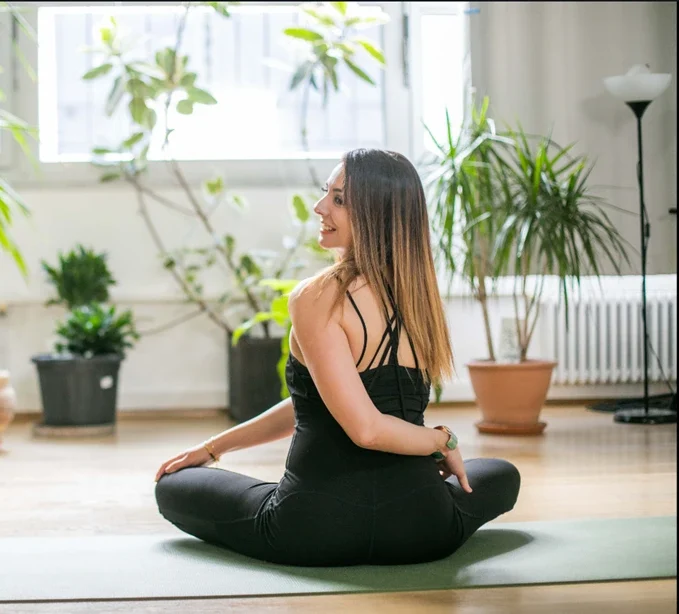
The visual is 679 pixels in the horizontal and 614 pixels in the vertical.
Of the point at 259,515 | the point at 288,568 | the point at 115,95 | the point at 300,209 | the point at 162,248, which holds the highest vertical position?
the point at 115,95

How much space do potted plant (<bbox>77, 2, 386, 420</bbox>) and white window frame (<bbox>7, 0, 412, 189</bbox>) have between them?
59 mm

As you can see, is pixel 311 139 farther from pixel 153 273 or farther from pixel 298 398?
pixel 298 398

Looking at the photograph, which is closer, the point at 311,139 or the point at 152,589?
the point at 152,589

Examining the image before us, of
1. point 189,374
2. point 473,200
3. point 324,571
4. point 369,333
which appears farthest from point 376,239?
point 189,374

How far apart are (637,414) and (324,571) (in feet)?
8.79

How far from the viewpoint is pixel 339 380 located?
1910 millimetres

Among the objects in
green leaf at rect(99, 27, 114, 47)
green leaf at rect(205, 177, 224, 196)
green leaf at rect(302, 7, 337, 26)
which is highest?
green leaf at rect(302, 7, 337, 26)

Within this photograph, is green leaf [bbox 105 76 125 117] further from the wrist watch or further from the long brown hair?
the wrist watch

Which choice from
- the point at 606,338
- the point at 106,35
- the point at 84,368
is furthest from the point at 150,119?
the point at 606,338

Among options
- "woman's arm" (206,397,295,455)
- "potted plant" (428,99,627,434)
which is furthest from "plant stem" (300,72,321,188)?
"woman's arm" (206,397,295,455)

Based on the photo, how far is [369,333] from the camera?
202cm

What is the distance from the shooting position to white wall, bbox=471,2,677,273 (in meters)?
4.83

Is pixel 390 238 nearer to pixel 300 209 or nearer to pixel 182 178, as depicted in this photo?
pixel 300 209

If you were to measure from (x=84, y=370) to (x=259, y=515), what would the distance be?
2.40 meters
